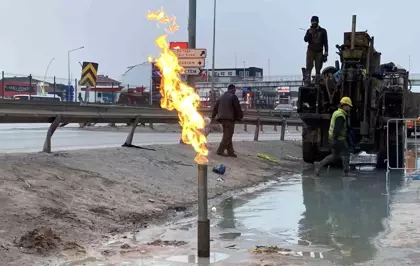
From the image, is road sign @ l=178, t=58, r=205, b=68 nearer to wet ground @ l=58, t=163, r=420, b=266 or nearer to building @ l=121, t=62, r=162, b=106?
wet ground @ l=58, t=163, r=420, b=266

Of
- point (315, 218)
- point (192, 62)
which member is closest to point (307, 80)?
point (192, 62)

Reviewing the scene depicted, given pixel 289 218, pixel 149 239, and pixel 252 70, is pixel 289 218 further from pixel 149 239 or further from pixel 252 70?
pixel 252 70

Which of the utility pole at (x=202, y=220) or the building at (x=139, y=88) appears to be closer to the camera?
the utility pole at (x=202, y=220)

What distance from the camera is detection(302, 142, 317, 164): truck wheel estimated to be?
645 inches

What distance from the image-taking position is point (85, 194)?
830 cm

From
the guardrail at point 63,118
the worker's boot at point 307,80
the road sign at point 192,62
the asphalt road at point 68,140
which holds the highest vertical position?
the road sign at point 192,62

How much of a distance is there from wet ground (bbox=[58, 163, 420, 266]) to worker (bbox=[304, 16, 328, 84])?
5610 mm

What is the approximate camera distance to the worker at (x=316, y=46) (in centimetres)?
1639

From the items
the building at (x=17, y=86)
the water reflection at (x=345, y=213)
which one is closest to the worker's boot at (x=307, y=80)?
the water reflection at (x=345, y=213)

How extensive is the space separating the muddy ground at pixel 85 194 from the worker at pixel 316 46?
14.6 ft

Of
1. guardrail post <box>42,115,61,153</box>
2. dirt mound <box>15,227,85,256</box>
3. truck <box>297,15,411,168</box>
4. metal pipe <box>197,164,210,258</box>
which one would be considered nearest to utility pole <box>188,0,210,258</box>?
metal pipe <box>197,164,210,258</box>

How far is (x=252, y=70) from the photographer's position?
119 metres

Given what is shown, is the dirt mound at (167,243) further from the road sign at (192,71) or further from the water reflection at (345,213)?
the road sign at (192,71)

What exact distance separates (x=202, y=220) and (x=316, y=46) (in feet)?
36.5
